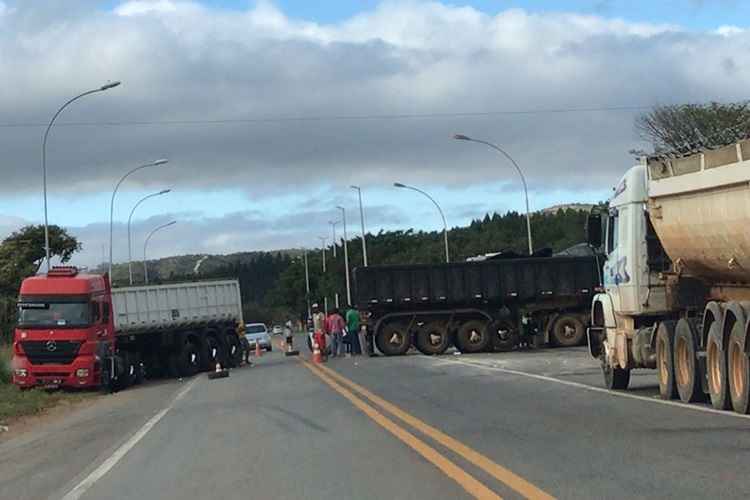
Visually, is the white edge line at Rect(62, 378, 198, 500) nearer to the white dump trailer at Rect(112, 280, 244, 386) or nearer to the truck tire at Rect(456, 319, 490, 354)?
the white dump trailer at Rect(112, 280, 244, 386)

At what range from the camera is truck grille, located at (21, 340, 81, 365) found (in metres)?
28.7

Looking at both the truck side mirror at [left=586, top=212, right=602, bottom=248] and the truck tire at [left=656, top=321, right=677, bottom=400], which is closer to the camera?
the truck tire at [left=656, top=321, right=677, bottom=400]

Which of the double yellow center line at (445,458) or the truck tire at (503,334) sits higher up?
the truck tire at (503,334)

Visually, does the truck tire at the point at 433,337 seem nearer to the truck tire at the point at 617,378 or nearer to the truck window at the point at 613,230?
the truck tire at the point at 617,378

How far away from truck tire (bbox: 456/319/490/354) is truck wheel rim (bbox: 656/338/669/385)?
20303 mm

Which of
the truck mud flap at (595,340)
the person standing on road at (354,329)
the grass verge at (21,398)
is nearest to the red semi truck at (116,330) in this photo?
the grass verge at (21,398)

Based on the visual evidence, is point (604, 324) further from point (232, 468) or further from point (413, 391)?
point (232, 468)

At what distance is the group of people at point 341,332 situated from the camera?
129 ft

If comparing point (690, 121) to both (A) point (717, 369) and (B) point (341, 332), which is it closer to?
(B) point (341, 332)

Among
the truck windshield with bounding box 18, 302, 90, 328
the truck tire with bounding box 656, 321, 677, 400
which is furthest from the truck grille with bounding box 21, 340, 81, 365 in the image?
the truck tire with bounding box 656, 321, 677, 400

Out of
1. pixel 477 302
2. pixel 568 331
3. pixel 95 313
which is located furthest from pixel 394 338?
pixel 95 313

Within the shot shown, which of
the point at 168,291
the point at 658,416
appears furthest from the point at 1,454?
the point at 168,291

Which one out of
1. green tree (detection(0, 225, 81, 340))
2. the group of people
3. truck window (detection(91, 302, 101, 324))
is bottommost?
the group of people

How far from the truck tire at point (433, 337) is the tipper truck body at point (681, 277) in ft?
57.4
